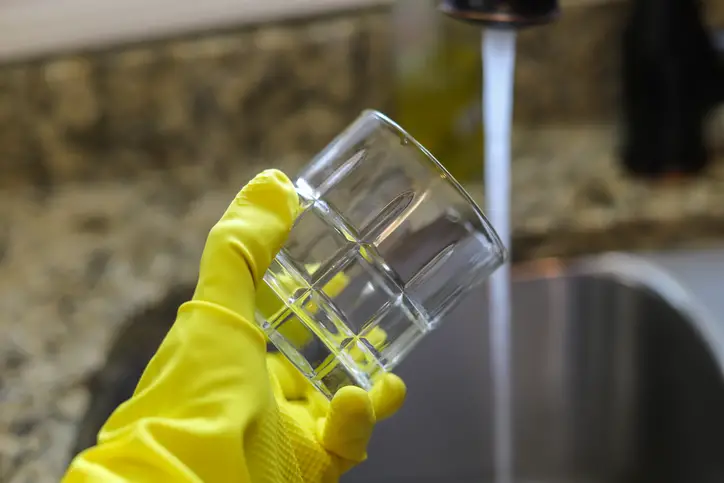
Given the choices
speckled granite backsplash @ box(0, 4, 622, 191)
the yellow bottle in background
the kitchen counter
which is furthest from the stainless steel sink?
speckled granite backsplash @ box(0, 4, 622, 191)

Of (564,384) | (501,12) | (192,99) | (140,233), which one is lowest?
(564,384)

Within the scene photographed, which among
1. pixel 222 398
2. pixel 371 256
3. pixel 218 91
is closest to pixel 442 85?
pixel 218 91

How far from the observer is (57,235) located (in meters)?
0.82

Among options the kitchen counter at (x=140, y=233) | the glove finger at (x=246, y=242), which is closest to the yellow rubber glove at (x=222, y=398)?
the glove finger at (x=246, y=242)

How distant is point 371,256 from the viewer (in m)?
0.45

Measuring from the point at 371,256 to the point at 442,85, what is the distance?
0.44 metres

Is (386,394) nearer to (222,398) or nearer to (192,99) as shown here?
(222,398)

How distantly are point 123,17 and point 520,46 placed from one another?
1.54 ft

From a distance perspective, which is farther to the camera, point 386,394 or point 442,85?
point 442,85

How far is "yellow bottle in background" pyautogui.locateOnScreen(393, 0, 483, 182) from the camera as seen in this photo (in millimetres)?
834

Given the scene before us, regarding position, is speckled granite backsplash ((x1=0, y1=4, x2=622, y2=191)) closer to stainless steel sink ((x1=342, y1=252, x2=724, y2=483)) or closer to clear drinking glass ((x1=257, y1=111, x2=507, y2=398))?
stainless steel sink ((x1=342, y1=252, x2=724, y2=483))

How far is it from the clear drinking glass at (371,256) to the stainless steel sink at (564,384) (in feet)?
1.11

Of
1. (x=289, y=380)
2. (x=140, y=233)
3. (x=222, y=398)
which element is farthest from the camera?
(x=140, y=233)

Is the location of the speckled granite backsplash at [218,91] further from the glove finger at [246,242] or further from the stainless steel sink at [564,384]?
the glove finger at [246,242]
